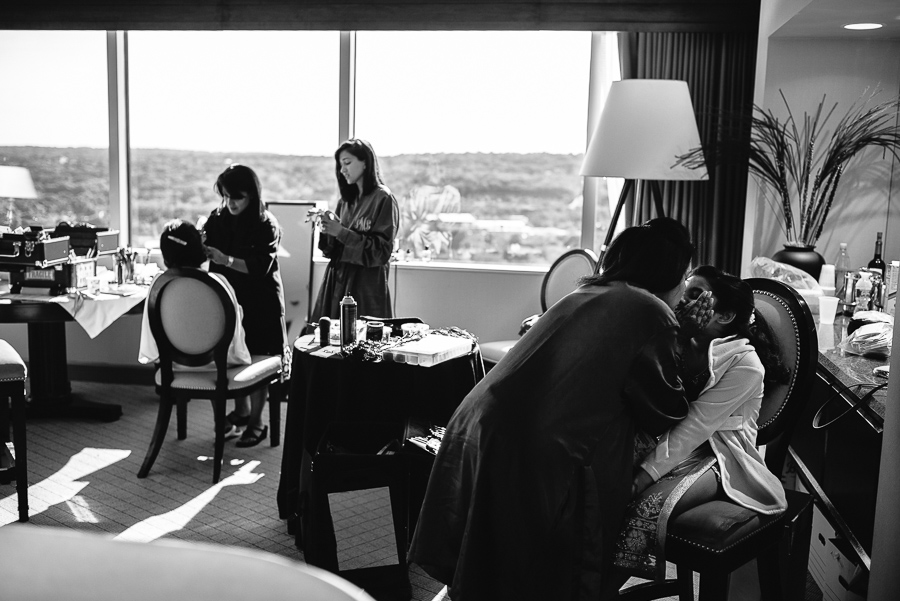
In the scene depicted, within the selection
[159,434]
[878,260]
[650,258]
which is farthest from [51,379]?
[878,260]

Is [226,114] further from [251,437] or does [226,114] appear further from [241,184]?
[251,437]

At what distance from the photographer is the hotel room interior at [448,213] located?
10.3 feet

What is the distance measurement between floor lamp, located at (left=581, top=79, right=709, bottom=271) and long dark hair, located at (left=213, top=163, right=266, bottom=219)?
1612 millimetres

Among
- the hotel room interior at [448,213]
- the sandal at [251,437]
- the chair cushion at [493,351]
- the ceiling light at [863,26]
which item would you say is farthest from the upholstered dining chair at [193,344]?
the ceiling light at [863,26]

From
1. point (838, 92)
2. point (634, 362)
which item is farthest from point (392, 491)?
point (838, 92)

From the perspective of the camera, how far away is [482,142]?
5273mm

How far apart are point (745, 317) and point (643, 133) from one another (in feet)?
5.73

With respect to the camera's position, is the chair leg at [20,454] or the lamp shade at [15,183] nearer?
the chair leg at [20,454]

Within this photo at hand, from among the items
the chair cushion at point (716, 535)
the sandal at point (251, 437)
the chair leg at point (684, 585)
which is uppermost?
the chair cushion at point (716, 535)

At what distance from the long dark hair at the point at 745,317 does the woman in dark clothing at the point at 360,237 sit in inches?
85.5

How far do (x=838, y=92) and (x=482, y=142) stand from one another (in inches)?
81.6

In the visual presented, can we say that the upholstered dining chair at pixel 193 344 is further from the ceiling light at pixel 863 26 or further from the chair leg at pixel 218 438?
the ceiling light at pixel 863 26

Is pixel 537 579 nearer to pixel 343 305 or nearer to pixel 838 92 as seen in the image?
pixel 343 305

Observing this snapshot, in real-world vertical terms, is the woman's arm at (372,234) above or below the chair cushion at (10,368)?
above
